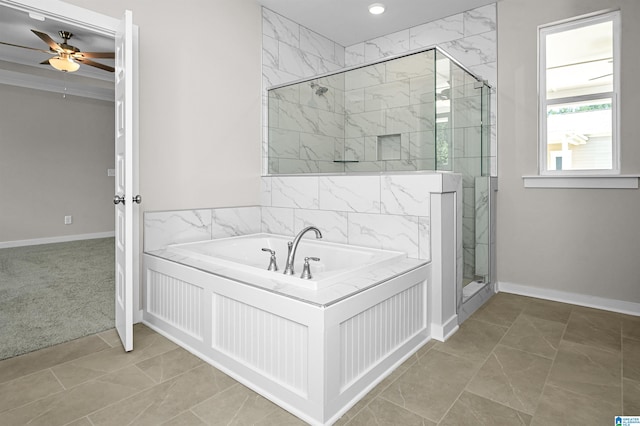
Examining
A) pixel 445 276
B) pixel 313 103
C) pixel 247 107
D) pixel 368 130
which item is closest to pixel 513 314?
pixel 445 276

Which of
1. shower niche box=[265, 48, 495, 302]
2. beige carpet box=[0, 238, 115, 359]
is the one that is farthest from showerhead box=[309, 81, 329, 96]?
beige carpet box=[0, 238, 115, 359]

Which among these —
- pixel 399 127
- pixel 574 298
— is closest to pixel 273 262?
pixel 399 127

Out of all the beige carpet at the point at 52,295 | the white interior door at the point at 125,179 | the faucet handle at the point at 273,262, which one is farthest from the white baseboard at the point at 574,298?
the beige carpet at the point at 52,295

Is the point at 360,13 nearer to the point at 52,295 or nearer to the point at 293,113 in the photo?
the point at 293,113

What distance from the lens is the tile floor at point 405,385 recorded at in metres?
1.55

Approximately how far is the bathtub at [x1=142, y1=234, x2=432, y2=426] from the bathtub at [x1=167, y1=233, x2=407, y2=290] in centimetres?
1

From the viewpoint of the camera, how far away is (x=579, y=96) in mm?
2971

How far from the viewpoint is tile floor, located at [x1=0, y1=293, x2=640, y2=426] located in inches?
61.2

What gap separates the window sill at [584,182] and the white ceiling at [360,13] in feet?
5.28

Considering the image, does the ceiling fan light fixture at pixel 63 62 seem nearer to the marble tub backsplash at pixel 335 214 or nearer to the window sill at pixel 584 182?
the marble tub backsplash at pixel 335 214

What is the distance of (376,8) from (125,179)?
2.68 metres

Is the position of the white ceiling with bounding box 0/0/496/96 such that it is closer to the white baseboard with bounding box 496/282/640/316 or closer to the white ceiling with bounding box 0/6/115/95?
the white ceiling with bounding box 0/6/115/95

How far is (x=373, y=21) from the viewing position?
3.71 m

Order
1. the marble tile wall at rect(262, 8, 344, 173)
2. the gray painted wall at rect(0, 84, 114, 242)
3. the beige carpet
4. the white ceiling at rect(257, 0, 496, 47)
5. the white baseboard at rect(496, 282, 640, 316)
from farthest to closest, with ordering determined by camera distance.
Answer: the gray painted wall at rect(0, 84, 114, 242) < the white ceiling at rect(257, 0, 496, 47) < the marble tile wall at rect(262, 8, 344, 173) < the white baseboard at rect(496, 282, 640, 316) < the beige carpet
